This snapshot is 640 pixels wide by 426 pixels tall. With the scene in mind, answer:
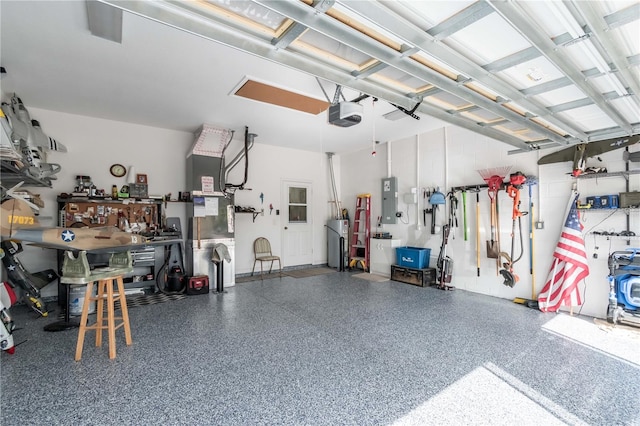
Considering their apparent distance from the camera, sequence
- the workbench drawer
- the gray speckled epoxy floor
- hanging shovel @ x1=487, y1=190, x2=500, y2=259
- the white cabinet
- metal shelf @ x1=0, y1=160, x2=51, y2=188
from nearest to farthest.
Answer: the gray speckled epoxy floor, metal shelf @ x1=0, y1=160, x2=51, y2=188, hanging shovel @ x1=487, y1=190, x2=500, y2=259, the workbench drawer, the white cabinet

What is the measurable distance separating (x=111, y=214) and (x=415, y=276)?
5644mm

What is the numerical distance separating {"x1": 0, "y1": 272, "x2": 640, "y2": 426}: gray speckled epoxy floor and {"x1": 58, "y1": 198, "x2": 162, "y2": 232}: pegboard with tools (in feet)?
5.06

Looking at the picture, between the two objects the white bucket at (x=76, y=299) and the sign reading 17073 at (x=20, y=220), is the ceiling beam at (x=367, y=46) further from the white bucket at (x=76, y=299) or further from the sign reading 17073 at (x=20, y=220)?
the white bucket at (x=76, y=299)

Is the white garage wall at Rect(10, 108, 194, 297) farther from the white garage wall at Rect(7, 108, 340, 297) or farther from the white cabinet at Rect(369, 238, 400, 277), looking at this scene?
the white cabinet at Rect(369, 238, 400, 277)

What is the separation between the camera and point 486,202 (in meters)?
5.07

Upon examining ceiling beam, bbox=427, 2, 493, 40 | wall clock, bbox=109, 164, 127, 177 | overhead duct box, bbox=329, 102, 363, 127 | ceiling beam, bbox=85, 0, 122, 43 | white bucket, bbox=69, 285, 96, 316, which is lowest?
white bucket, bbox=69, 285, 96, 316

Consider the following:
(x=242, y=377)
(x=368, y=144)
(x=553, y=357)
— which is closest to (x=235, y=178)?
(x=368, y=144)

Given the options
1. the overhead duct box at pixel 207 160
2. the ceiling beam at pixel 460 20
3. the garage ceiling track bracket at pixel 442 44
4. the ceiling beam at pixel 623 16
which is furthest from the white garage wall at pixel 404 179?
the ceiling beam at pixel 460 20

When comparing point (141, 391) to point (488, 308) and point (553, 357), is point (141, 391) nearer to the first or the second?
point (553, 357)

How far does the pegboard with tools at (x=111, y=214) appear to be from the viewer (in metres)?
4.76

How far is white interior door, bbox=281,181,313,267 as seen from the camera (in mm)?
7316

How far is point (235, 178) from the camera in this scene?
21.2ft

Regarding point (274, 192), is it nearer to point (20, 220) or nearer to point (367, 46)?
point (20, 220)

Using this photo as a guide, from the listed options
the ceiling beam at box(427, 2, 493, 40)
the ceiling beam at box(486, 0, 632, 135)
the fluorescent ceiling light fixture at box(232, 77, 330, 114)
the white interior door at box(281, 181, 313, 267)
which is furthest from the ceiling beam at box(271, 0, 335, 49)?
the white interior door at box(281, 181, 313, 267)
